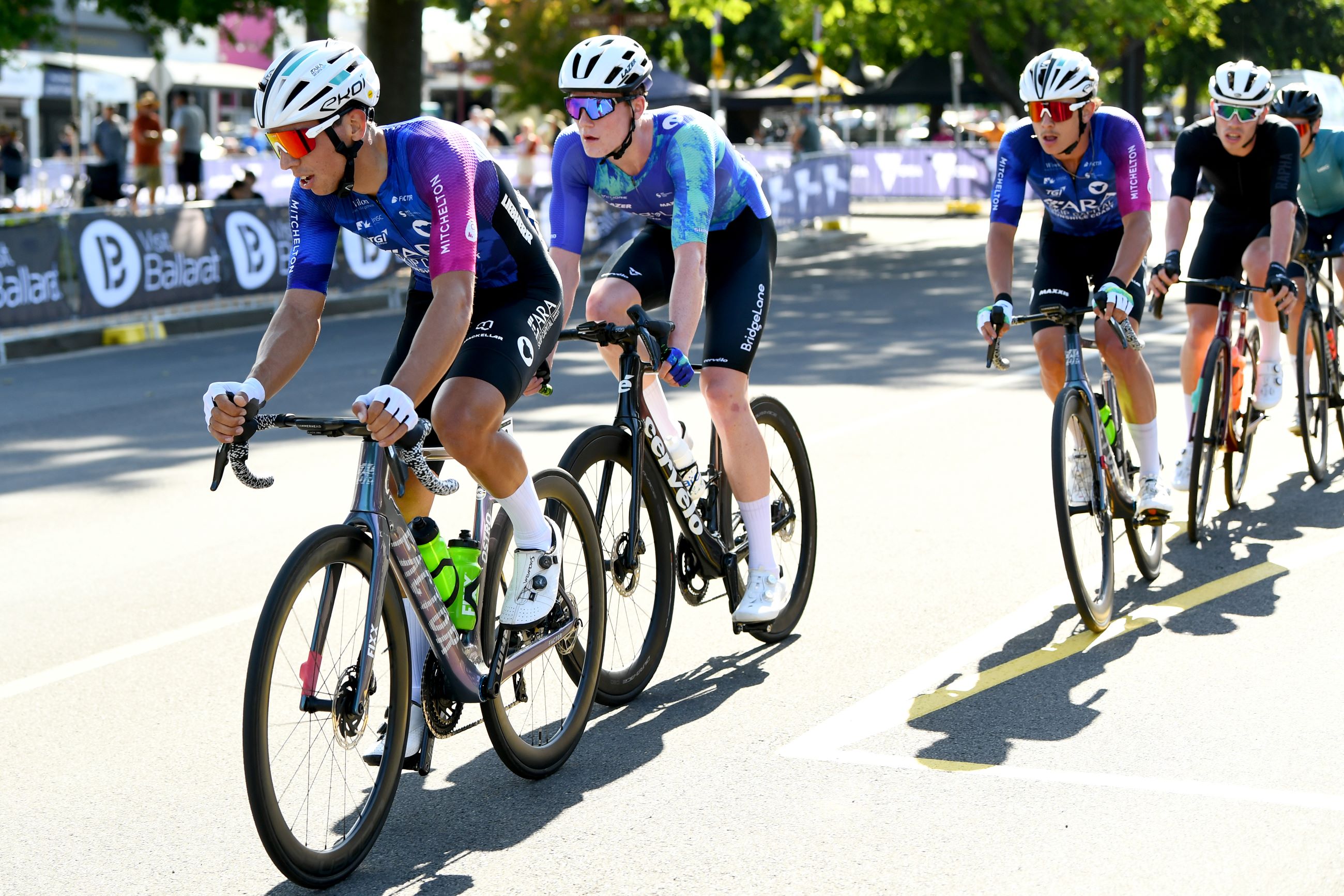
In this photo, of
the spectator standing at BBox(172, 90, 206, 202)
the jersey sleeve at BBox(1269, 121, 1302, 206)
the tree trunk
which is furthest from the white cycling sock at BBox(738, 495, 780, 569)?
the spectator standing at BBox(172, 90, 206, 202)

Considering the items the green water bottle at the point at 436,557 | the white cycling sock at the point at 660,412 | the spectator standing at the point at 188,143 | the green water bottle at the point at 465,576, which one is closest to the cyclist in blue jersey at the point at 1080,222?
the white cycling sock at the point at 660,412

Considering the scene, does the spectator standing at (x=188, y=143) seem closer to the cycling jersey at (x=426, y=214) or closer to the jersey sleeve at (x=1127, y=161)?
the jersey sleeve at (x=1127, y=161)

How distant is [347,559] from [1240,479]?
539 centimetres

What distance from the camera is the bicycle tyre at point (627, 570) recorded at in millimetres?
4977

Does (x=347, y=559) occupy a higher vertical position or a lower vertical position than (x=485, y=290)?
lower

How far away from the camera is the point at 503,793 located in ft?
14.8

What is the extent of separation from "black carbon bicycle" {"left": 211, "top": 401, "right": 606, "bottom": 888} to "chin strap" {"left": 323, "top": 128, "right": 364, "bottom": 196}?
2.21 ft

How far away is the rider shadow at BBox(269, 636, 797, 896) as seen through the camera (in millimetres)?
4008

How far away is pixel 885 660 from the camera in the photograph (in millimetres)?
5605

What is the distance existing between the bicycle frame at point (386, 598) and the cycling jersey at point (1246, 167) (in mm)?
4556

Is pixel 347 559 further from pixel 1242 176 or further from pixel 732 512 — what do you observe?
pixel 1242 176

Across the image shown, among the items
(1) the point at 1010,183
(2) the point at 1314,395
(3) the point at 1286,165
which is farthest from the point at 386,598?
(2) the point at 1314,395

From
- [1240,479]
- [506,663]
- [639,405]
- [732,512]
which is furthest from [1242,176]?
[506,663]

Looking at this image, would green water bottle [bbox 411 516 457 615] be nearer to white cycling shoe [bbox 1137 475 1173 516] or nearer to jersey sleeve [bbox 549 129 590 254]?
jersey sleeve [bbox 549 129 590 254]
